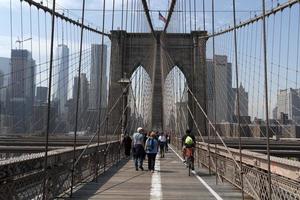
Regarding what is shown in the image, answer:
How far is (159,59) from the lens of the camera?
190 feet

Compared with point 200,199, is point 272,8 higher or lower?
A: higher

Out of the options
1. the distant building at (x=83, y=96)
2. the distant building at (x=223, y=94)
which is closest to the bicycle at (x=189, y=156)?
the distant building at (x=83, y=96)

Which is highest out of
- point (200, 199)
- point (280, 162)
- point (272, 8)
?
point (272, 8)

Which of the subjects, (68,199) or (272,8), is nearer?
(68,199)

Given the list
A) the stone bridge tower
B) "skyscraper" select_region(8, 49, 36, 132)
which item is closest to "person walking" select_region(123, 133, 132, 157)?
"skyscraper" select_region(8, 49, 36, 132)

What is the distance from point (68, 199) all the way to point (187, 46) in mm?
56700

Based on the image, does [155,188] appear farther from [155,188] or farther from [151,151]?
[151,151]

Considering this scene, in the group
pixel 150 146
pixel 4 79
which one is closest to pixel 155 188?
pixel 150 146

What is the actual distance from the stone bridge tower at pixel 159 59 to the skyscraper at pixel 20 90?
2027cm

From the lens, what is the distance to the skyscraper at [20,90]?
81.7ft

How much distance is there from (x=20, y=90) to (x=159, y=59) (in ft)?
101

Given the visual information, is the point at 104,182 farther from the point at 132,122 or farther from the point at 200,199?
the point at 132,122

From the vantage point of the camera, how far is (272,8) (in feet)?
94.8

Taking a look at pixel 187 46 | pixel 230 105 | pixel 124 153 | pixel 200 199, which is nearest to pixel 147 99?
pixel 230 105
